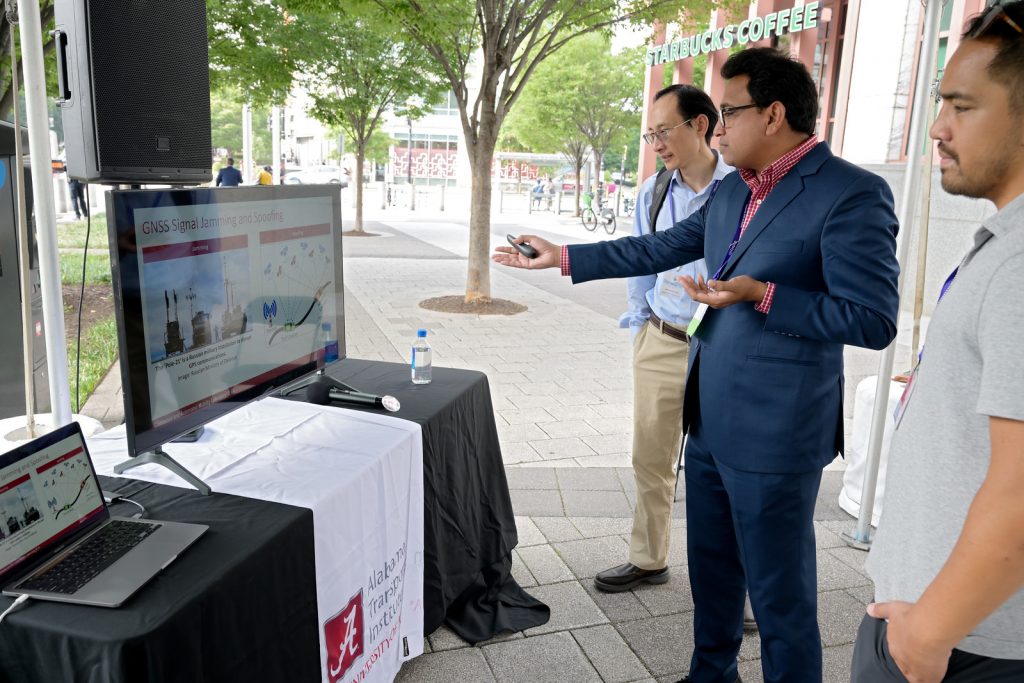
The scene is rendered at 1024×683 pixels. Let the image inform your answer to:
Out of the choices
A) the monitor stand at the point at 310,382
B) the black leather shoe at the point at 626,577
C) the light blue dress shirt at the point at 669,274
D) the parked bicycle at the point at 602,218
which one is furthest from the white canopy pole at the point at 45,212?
the parked bicycle at the point at 602,218

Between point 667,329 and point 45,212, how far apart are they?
2.78m

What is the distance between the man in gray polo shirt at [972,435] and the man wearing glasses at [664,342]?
1.86m

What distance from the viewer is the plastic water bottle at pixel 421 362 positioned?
118 inches

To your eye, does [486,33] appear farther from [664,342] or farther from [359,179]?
[359,179]

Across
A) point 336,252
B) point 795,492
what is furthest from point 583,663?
point 336,252

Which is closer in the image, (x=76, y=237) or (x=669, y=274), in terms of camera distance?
(x=669, y=274)

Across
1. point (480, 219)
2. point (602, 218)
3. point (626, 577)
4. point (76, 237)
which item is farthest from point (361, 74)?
point (626, 577)

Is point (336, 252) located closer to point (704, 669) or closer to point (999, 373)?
point (704, 669)

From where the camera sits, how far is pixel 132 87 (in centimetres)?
228

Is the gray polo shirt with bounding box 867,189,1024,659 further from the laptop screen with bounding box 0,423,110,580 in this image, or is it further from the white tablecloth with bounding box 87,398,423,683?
the laptop screen with bounding box 0,423,110,580

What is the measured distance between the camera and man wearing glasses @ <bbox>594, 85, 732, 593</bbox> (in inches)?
128

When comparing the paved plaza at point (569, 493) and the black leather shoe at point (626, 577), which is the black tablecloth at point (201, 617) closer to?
the paved plaza at point (569, 493)

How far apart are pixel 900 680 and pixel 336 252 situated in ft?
6.66

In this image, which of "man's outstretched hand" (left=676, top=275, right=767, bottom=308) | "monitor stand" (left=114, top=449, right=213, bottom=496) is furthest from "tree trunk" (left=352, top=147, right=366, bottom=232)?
"man's outstretched hand" (left=676, top=275, right=767, bottom=308)
